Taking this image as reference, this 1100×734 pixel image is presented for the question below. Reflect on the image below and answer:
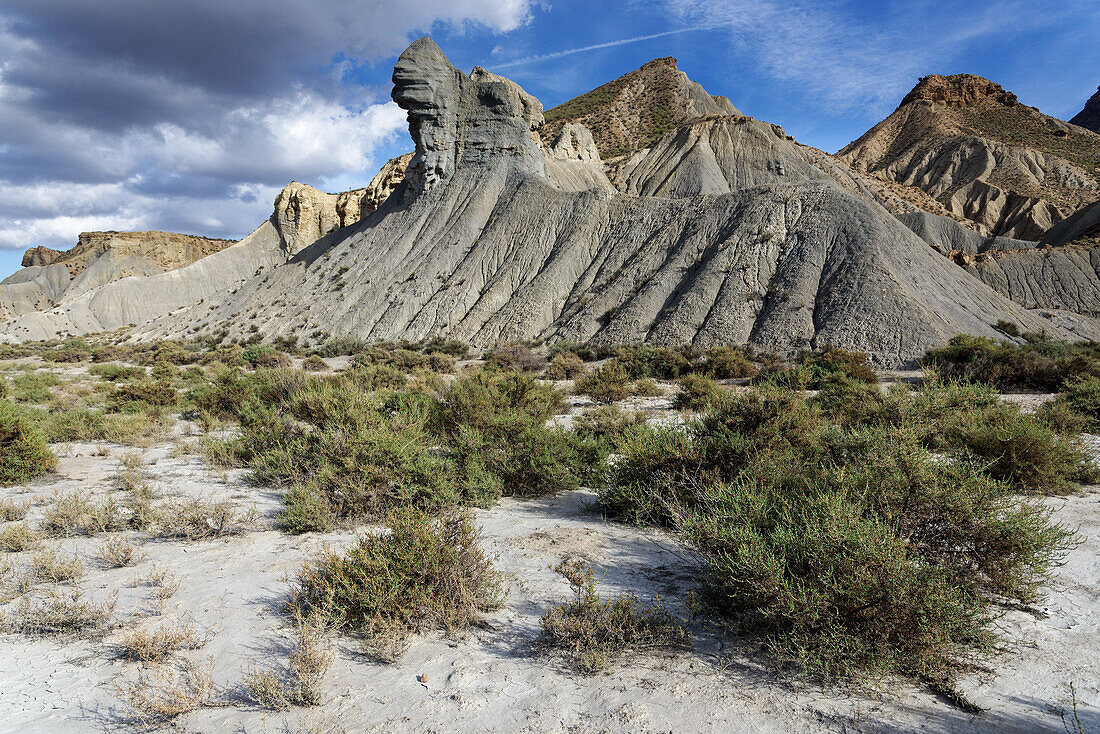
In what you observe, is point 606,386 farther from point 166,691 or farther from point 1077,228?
point 1077,228

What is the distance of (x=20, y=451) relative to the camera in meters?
7.02

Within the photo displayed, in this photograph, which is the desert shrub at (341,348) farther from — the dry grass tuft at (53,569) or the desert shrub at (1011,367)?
the desert shrub at (1011,367)

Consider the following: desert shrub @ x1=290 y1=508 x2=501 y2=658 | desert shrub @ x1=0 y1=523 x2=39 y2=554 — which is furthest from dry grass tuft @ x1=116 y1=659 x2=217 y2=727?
desert shrub @ x1=0 y1=523 x2=39 y2=554

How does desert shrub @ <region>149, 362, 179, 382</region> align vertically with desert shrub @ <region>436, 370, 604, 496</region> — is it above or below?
below

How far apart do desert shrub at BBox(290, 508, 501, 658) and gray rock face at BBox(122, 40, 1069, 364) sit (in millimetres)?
19546

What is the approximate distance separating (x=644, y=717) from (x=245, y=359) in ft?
81.0

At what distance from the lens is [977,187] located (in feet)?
178

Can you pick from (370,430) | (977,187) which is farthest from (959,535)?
(977,187)

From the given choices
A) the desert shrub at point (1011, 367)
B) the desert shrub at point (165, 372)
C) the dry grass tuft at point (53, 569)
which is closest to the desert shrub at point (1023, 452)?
the desert shrub at point (1011, 367)

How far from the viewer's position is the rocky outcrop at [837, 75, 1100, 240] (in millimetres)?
51562

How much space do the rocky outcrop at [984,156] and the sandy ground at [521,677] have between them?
207 ft

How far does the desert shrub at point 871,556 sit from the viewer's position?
296 centimetres

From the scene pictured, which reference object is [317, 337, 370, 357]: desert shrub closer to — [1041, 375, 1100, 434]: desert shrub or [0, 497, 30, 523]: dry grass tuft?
[0, 497, 30, 523]: dry grass tuft

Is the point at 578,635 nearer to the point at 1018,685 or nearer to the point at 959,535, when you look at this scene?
the point at 1018,685
